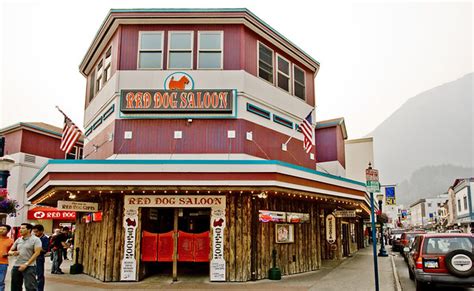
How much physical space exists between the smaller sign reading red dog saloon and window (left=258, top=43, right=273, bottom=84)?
2.40m

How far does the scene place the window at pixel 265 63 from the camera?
16.6 meters

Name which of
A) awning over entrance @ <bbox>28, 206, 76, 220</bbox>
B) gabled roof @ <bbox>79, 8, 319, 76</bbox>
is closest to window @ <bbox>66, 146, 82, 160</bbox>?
awning over entrance @ <bbox>28, 206, 76, 220</bbox>

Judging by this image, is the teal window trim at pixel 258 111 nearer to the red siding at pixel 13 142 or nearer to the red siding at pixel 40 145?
the red siding at pixel 40 145

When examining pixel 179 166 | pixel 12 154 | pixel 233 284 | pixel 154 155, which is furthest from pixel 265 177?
pixel 12 154

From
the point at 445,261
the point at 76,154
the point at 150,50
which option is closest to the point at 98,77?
the point at 150,50

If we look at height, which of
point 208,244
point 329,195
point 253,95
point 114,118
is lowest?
point 208,244

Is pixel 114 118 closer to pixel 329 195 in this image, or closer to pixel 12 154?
pixel 329 195

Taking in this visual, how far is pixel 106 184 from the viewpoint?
12.4 m

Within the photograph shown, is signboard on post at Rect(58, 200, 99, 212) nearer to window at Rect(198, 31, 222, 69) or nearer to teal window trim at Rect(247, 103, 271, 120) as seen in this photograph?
window at Rect(198, 31, 222, 69)

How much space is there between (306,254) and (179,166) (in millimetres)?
6822

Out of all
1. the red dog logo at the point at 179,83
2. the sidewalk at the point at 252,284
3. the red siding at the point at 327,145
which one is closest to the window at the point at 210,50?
the red dog logo at the point at 179,83

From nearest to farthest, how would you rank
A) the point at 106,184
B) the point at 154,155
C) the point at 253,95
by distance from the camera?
1. the point at 106,184
2. the point at 154,155
3. the point at 253,95

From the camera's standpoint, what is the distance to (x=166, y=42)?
51.7 ft

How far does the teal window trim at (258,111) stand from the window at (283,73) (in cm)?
183
